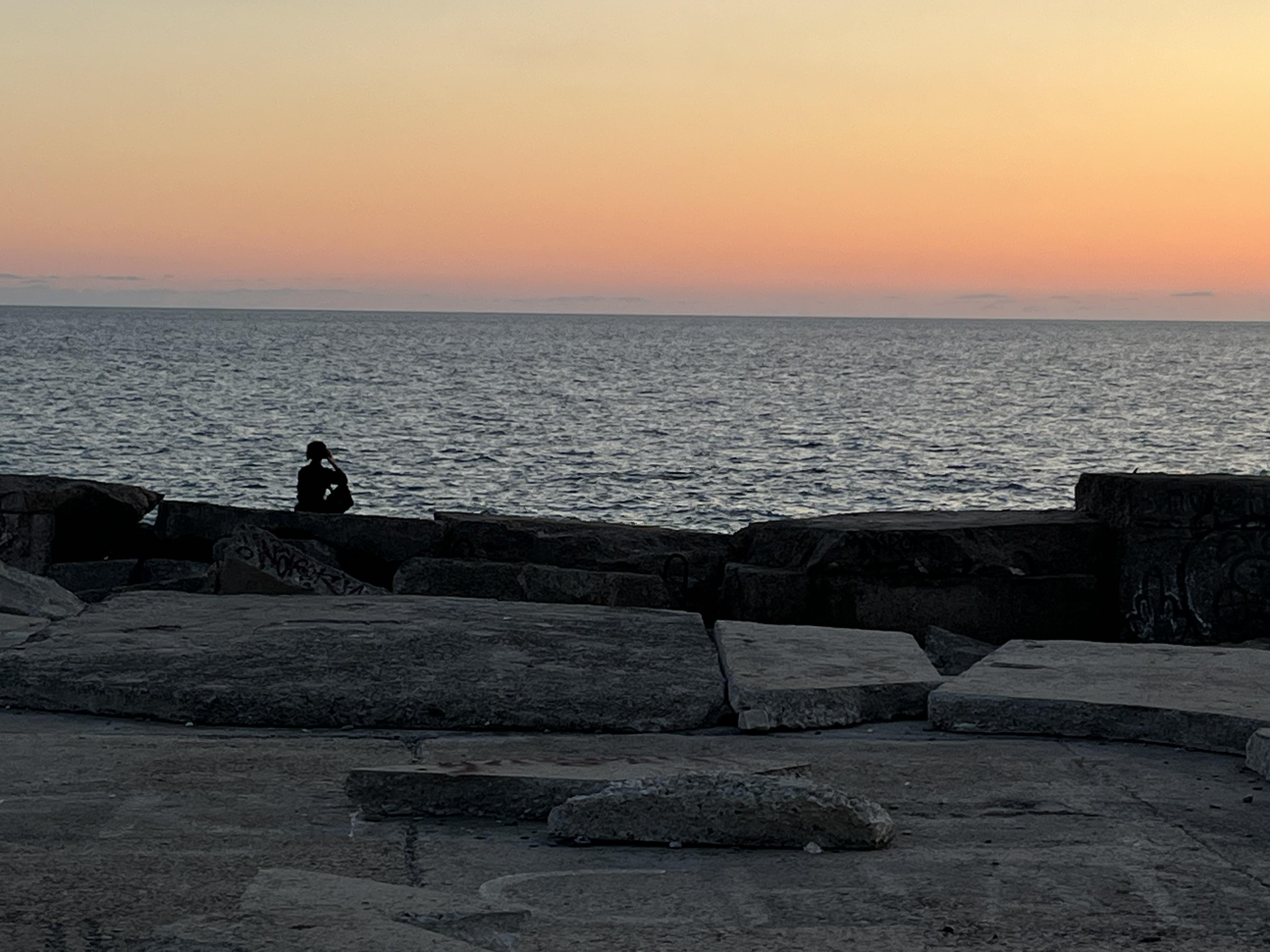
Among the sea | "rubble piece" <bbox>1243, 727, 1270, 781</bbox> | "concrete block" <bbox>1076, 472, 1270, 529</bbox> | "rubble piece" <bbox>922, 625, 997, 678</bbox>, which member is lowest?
the sea

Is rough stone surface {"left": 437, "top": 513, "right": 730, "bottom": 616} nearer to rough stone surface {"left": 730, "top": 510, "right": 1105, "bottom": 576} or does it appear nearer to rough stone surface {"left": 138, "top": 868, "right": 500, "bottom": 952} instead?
rough stone surface {"left": 730, "top": 510, "right": 1105, "bottom": 576}

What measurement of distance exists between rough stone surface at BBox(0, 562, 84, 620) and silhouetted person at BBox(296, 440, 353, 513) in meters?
4.73

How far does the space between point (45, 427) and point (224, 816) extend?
1436 inches

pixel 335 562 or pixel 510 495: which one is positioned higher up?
pixel 335 562

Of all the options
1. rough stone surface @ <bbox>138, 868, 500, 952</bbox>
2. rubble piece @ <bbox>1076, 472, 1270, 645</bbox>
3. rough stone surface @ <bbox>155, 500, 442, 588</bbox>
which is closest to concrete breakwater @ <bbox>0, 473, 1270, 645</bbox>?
rubble piece @ <bbox>1076, 472, 1270, 645</bbox>

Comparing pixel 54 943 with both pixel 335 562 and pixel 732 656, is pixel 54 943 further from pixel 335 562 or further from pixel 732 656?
pixel 335 562

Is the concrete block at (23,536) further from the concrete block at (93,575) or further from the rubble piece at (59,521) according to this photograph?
the concrete block at (93,575)

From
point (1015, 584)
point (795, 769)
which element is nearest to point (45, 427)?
point (1015, 584)

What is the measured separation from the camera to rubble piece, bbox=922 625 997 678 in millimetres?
6246

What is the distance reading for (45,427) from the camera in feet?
122

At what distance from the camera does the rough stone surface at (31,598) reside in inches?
239

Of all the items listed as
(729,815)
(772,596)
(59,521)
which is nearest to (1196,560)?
(772,596)

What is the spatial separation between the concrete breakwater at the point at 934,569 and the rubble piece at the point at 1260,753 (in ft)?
10.5

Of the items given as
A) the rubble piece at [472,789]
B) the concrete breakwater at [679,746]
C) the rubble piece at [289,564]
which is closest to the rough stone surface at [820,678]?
the concrete breakwater at [679,746]
